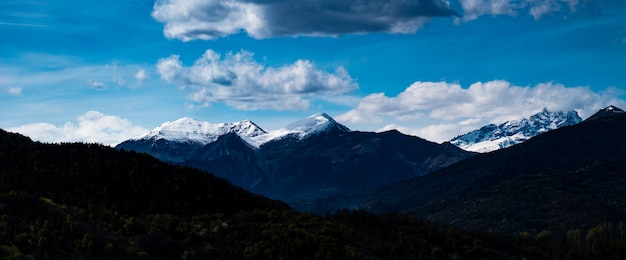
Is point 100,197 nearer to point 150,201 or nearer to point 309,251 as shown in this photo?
point 150,201

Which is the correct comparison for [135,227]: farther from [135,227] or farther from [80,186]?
[80,186]

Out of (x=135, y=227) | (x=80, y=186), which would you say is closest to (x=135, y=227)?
(x=135, y=227)

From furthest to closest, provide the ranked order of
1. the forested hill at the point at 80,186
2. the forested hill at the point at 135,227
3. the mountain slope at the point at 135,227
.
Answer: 1. the forested hill at the point at 80,186
2. the forested hill at the point at 135,227
3. the mountain slope at the point at 135,227

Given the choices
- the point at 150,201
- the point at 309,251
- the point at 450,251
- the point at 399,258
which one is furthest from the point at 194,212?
the point at 450,251

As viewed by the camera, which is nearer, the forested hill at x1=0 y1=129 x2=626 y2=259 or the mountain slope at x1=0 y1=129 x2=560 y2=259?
the mountain slope at x1=0 y1=129 x2=560 y2=259

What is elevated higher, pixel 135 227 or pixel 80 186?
pixel 80 186

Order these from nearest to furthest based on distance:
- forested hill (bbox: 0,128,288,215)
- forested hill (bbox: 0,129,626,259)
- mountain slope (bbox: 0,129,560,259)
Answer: mountain slope (bbox: 0,129,560,259), forested hill (bbox: 0,129,626,259), forested hill (bbox: 0,128,288,215)

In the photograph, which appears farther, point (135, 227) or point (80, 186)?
point (80, 186)

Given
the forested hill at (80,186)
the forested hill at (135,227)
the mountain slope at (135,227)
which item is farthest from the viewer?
the forested hill at (80,186)

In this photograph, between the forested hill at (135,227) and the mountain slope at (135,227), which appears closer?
the mountain slope at (135,227)

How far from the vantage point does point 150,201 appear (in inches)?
7510

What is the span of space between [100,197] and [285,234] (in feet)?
171

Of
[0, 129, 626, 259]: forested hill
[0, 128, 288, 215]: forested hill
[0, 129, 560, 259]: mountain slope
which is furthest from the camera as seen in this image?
[0, 128, 288, 215]: forested hill

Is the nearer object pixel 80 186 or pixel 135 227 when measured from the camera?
pixel 135 227
